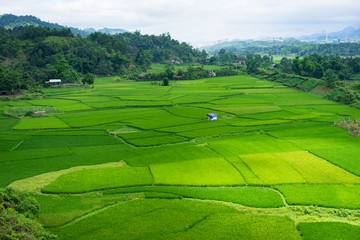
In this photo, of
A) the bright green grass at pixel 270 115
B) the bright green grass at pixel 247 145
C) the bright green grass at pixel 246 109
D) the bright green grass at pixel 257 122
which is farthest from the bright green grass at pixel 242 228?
the bright green grass at pixel 246 109

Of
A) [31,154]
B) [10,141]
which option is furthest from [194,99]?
[31,154]

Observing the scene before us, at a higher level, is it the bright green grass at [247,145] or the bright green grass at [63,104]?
the bright green grass at [63,104]

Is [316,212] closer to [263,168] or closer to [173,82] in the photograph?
[263,168]

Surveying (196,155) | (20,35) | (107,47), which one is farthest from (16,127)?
(107,47)

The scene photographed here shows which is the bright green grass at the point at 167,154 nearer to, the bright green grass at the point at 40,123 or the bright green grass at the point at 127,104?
the bright green grass at the point at 40,123

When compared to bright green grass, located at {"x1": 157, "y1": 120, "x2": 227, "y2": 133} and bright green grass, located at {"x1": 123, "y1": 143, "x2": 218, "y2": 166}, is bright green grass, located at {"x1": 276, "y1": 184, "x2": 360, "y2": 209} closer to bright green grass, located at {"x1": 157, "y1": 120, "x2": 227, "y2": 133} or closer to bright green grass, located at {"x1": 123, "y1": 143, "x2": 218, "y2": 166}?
bright green grass, located at {"x1": 123, "y1": 143, "x2": 218, "y2": 166}

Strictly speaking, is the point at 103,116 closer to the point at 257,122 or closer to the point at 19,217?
the point at 257,122
